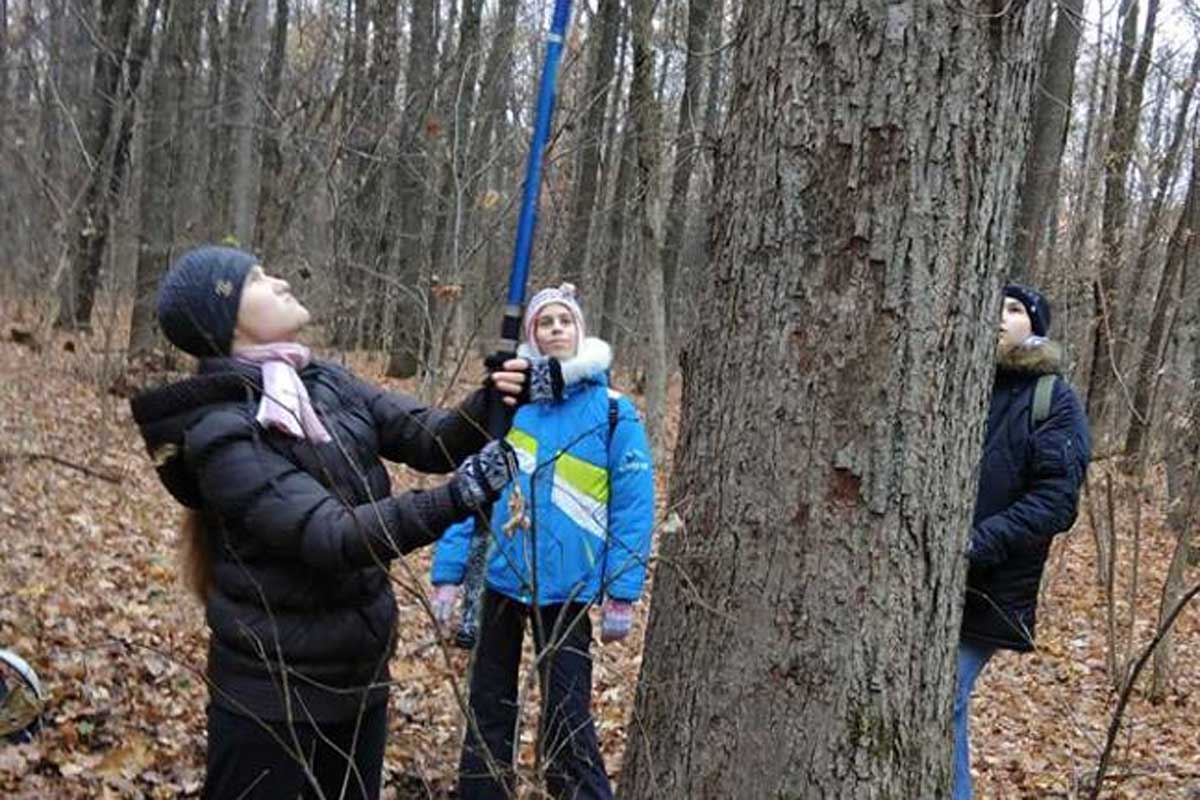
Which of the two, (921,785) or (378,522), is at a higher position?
(378,522)

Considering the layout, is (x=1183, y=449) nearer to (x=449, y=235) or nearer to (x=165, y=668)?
(x=449, y=235)

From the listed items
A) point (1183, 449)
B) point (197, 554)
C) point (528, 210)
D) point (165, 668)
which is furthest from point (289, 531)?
point (1183, 449)

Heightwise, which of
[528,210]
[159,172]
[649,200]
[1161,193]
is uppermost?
[1161,193]

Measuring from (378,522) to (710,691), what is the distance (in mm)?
758

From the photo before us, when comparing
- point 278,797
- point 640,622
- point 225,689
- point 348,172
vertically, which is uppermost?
point 348,172

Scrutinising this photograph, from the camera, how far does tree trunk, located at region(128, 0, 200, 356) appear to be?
34.6 ft

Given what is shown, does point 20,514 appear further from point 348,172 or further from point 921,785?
point 921,785

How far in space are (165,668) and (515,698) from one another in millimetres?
1807

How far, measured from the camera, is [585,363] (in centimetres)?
319

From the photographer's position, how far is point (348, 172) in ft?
30.3

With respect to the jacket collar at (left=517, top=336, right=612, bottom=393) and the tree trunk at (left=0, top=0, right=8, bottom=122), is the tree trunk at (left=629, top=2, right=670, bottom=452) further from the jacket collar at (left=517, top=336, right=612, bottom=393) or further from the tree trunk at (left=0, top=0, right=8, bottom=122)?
the jacket collar at (left=517, top=336, right=612, bottom=393)

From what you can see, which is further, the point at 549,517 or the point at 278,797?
the point at 549,517

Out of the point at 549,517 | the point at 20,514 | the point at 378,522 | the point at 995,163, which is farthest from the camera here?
the point at 20,514

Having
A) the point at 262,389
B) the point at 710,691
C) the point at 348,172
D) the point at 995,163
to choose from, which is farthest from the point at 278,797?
the point at 348,172
